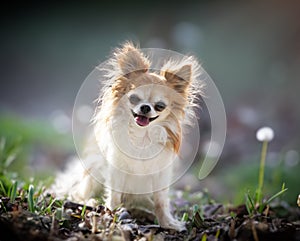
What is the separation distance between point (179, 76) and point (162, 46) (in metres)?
6.03

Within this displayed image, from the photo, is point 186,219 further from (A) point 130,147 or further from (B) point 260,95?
(B) point 260,95

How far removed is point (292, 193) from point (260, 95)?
434cm

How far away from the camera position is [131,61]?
3234 mm

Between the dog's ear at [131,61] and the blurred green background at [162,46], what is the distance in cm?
439

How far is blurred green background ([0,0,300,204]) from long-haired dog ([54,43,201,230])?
4.26 meters

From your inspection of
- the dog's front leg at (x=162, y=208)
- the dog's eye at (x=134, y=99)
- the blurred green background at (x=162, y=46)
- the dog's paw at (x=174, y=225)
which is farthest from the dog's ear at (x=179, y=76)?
the blurred green background at (x=162, y=46)

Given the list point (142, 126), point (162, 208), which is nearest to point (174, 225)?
point (162, 208)

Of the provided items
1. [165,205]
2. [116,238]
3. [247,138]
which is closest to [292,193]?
[165,205]

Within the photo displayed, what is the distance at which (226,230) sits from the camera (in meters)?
2.29

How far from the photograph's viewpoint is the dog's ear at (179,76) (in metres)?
3.23

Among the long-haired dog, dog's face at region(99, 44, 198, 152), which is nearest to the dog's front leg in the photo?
the long-haired dog

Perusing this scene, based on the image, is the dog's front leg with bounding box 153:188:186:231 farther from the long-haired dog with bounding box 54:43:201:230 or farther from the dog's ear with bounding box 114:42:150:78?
the dog's ear with bounding box 114:42:150:78

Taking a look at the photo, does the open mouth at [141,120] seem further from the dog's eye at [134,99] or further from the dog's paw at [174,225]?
the dog's paw at [174,225]

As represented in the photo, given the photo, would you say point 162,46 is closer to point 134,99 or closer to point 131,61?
point 131,61
